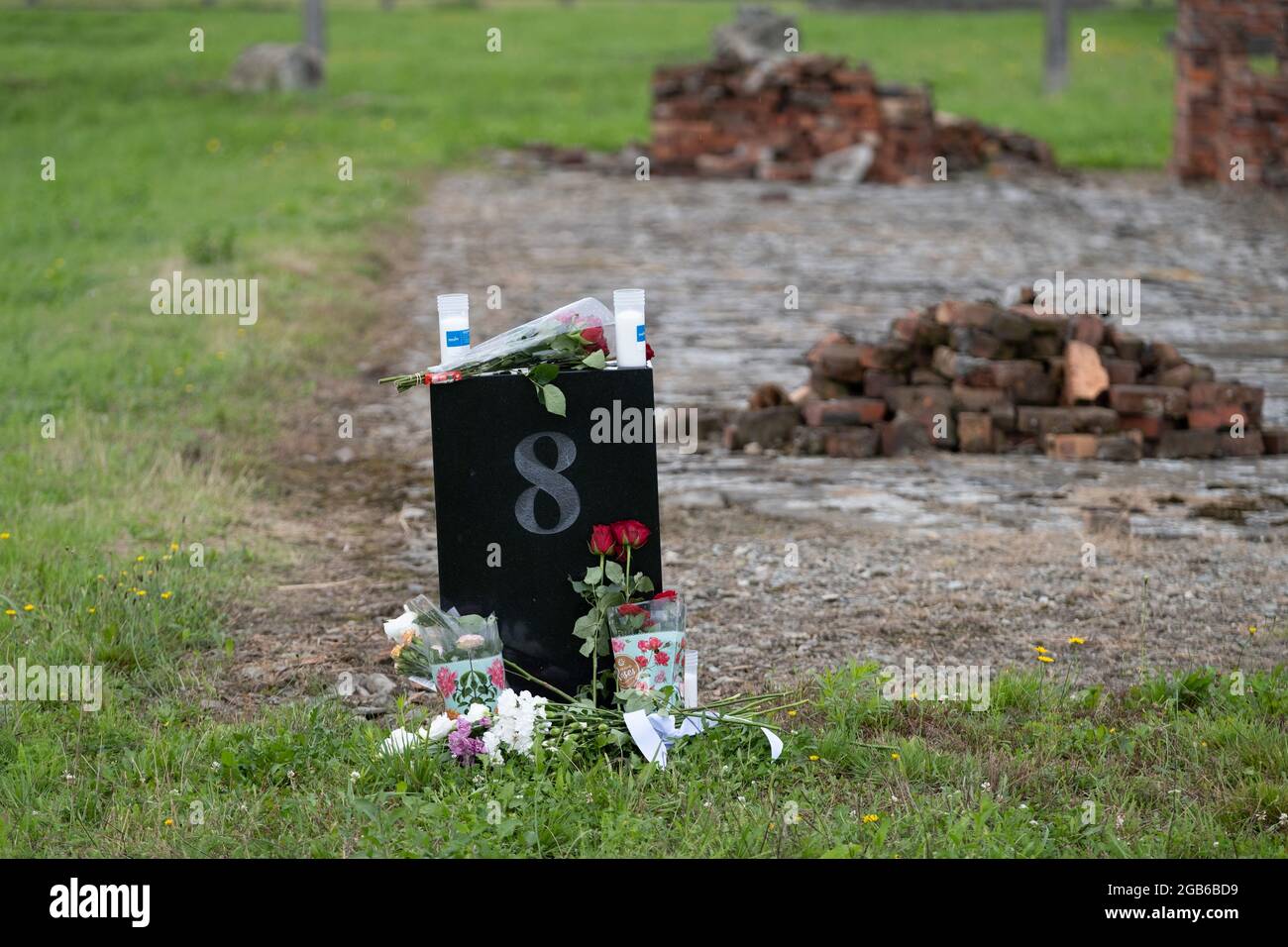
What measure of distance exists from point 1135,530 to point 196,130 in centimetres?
1632

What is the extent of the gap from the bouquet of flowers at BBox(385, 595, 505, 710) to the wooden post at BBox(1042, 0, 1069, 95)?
82.9 feet

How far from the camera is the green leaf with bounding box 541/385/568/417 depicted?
4.09 m

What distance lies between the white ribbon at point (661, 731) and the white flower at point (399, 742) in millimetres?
589

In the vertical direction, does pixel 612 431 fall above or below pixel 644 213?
below

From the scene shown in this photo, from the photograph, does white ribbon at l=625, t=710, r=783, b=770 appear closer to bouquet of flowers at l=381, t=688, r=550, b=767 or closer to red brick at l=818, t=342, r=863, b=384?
bouquet of flowers at l=381, t=688, r=550, b=767

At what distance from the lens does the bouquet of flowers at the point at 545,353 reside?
4.13 meters

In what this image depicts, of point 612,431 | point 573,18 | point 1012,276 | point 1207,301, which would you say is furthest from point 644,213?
point 573,18

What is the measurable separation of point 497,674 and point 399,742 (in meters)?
0.33

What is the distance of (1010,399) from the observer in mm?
7758

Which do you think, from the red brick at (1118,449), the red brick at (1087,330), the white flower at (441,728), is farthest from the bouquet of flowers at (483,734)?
the red brick at (1087,330)

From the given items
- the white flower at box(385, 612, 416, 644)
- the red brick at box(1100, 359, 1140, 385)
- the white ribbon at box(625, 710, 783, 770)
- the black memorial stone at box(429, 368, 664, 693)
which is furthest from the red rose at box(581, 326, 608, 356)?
the red brick at box(1100, 359, 1140, 385)

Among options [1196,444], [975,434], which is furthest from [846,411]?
[1196,444]
